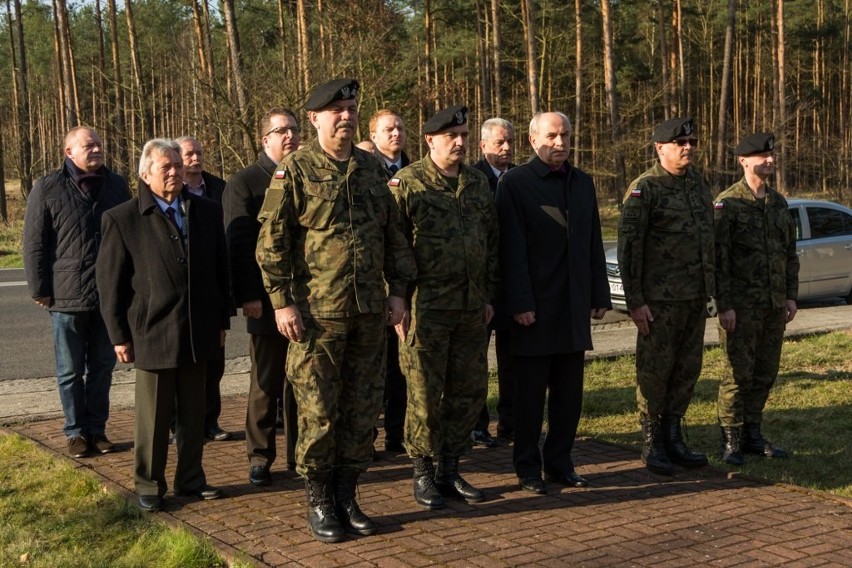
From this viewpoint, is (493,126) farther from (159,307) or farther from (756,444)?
(756,444)

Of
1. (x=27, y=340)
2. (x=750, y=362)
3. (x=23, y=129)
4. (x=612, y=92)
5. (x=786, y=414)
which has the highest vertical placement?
(x=23, y=129)

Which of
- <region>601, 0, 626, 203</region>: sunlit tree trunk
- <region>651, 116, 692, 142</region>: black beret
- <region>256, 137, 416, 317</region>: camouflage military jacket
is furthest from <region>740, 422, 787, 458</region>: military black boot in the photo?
<region>601, 0, 626, 203</region>: sunlit tree trunk

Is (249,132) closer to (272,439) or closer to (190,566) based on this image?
(272,439)

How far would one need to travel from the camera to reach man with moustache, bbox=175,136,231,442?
→ 7508mm

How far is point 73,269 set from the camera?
23.4ft

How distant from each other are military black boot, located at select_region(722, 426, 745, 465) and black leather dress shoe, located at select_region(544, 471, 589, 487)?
121 cm

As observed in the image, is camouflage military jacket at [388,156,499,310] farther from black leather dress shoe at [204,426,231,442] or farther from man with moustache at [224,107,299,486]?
black leather dress shoe at [204,426,231,442]

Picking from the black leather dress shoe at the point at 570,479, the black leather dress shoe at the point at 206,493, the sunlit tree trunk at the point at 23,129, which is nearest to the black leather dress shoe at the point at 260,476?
the black leather dress shoe at the point at 206,493

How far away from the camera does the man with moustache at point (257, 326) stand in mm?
6375

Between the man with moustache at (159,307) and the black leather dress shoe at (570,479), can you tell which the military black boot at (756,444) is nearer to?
the black leather dress shoe at (570,479)

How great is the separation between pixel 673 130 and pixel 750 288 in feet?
3.97

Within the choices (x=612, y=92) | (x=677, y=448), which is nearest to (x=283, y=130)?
(x=677, y=448)

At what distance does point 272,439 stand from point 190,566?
162 cm

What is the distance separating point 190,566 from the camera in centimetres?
497
